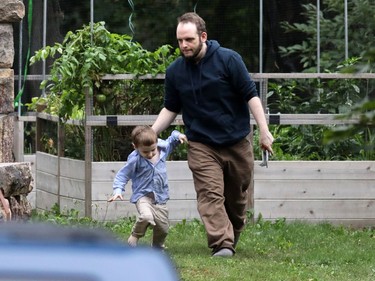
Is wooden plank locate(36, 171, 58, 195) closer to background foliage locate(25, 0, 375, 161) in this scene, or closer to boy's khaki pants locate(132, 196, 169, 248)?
background foliage locate(25, 0, 375, 161)

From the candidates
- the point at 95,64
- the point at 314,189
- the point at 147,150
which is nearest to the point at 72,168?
the point at 95,64

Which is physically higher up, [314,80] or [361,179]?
[314,80]

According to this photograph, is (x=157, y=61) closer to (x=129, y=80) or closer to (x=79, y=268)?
(x=129, y=80)

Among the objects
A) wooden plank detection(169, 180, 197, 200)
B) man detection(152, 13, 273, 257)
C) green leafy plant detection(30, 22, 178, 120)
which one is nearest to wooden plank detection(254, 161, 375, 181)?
wooden plank detection(169, 180, 197, 200)

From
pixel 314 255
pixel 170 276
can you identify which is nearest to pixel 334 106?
pixel 314 255

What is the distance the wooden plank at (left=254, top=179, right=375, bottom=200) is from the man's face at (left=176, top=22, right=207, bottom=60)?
2356 mm

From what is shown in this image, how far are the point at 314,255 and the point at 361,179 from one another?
1.83 meters

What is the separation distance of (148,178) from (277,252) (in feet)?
4.11

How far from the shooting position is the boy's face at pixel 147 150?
25.9 feet

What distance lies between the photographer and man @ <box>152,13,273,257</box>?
788 cm

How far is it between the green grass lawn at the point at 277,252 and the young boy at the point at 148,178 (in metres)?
0.32

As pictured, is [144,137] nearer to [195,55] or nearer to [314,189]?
[195,55]

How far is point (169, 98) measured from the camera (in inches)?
320

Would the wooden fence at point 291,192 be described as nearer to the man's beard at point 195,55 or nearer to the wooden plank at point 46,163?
the wooden plank at point 46,163
